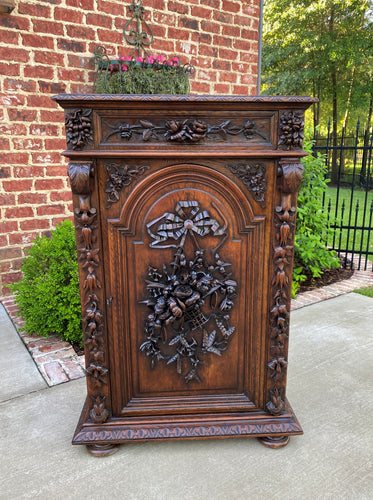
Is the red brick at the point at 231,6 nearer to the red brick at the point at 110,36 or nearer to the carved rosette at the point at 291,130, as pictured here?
the red brick at the point at 110,36

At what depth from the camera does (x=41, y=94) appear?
3.81m

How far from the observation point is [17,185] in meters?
3.83

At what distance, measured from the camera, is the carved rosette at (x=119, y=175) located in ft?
5.51

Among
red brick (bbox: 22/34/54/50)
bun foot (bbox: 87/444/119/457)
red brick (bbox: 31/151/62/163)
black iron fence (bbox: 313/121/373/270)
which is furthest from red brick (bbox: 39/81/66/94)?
bun foot (bbox: 87/444/119/457)

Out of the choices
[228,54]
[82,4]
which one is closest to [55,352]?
[82,4]

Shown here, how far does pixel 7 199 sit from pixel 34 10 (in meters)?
1.87

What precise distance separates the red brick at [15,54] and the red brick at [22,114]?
46cm

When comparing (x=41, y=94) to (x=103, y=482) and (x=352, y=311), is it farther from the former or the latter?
(x=352, y=311)

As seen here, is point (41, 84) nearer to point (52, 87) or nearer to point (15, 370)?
point (52, 87)

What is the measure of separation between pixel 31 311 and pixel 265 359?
202 centimetres

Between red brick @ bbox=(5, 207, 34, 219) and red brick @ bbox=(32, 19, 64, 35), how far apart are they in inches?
69.3

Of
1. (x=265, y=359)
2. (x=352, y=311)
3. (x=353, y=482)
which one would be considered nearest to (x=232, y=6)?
(x=352, y=311)

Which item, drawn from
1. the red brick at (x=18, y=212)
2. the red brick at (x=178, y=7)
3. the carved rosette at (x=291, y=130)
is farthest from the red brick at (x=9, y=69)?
the carved rosette at (x=291, y=130)

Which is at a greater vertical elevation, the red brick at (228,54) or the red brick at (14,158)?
the red brick at (228,54)
